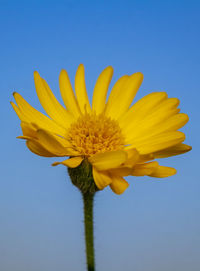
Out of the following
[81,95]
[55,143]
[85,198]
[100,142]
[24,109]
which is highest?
[81,95]

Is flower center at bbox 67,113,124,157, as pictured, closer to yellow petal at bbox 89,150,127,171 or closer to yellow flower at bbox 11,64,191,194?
yellow flower at bbox 11,64,191,194

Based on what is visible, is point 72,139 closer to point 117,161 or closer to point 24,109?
point 24,109

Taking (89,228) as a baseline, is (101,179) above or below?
above

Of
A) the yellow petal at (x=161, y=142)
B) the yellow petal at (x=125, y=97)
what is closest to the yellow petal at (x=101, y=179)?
the yellow petal at (x=161, y=142)

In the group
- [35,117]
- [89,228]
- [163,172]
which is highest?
[35,117]

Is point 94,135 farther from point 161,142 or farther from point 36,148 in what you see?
point 36,148

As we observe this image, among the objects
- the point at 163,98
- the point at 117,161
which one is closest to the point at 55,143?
the point at 117,161

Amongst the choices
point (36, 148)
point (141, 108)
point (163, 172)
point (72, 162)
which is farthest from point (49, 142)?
point (141, 108)
